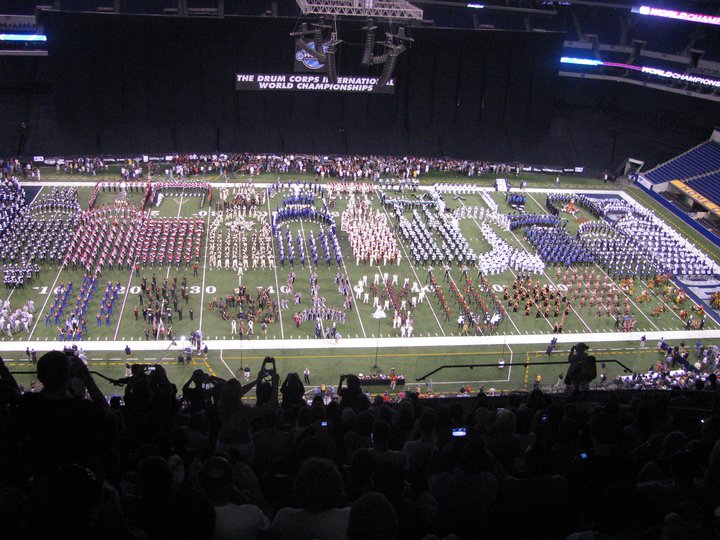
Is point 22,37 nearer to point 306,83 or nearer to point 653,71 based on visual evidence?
point 306,83

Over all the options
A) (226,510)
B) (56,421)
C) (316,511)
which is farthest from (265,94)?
(316,511)

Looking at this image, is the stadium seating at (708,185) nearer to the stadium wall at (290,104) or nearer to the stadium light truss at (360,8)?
the stadium wall at (290,104)

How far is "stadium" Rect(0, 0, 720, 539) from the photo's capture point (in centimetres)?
552

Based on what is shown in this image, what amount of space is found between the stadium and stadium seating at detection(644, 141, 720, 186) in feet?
0.87

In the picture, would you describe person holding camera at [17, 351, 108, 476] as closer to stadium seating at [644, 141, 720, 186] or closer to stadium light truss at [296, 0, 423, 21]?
stadium light truss at [296, 0, 423, 21]

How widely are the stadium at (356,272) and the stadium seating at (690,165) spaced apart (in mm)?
266

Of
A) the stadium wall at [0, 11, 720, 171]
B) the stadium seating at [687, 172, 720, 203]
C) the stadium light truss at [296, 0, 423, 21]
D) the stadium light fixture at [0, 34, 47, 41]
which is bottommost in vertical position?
the stadium seating at [687, 172, 720, 203]

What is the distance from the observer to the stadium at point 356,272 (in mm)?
5516

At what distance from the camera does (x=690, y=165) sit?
41156 mm

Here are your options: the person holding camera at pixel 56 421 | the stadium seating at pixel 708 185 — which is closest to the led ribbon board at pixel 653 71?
the stadium seating at pixel 708 185

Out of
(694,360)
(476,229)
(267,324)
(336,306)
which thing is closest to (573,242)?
(476,229)

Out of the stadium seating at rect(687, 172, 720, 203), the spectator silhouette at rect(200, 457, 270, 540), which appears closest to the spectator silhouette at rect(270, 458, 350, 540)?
the spectator silhouette at rect(200, 457, 270, 540)

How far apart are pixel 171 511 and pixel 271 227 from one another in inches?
1126

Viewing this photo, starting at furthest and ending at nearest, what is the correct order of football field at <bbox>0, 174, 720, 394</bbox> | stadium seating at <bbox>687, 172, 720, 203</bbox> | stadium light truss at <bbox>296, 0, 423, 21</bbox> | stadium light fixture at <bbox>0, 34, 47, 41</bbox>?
1. stadium light fixture at <bbox>0, 34, 47, 41</bbox>
2. stadium seating at <bbox>687, 172, 720, 203</bbox>
3. stadium light truss at <bbox>296, 0, 423, 21</bbox>
4. football field at <bbox>0, 174, 720, 394</bbox>
